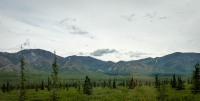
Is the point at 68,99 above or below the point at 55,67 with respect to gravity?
below

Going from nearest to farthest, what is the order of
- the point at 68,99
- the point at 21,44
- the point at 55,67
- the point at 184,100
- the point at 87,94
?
the point at 21,44
the point at 55,67
the point at 184,100
the point at 68,99
the point at 87,94

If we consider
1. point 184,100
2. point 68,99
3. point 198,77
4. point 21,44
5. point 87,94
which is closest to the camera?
point 21,44

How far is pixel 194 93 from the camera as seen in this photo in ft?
375

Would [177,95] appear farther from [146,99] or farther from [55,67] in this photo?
[55,67]

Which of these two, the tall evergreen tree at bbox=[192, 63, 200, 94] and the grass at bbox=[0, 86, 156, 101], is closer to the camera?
the tall evergreen tree at bbox=[192, 63, 200, 94]

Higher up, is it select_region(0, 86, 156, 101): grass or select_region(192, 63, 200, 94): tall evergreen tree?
select_region(192, 63, 200, 94): tall evergreen tree

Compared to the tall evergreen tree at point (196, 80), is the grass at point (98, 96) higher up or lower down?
lower down

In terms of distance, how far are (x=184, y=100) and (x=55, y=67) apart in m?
53.8

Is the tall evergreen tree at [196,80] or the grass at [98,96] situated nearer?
the tall evergreen tree at [196,80]

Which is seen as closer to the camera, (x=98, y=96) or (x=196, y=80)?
(x=196, y=80)

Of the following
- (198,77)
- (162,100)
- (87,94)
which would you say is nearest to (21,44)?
(162,100)

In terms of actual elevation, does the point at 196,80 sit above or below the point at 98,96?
above

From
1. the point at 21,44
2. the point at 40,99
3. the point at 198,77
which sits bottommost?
the point at 40,99

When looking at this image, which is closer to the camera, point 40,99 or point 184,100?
point 184,100
